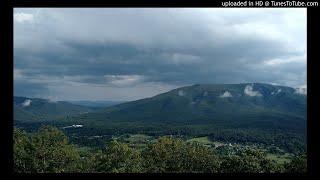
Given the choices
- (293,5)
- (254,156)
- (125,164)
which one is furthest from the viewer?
(254,156)

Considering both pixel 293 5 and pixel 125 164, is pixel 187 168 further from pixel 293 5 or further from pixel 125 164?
pixel 293 5

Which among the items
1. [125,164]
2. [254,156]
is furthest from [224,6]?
[254,156]
